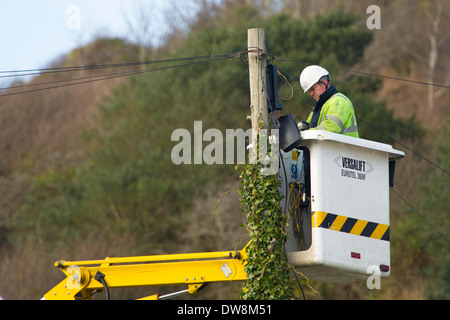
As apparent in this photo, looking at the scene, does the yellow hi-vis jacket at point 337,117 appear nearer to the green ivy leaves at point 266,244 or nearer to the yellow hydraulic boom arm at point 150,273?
the green ivy leaves at point 266,244

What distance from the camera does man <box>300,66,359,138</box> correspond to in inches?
348

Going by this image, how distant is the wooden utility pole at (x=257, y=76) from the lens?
9203mm

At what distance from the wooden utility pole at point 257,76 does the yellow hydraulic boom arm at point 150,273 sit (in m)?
1.65

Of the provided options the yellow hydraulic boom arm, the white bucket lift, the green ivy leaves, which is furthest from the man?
the yellow hydraulic boom arm

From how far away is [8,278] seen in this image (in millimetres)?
26344

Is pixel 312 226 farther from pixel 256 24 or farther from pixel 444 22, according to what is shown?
pixel 444 22

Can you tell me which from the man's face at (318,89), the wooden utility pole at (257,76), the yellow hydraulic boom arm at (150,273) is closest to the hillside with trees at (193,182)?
the wooden utility pole at (257,76)

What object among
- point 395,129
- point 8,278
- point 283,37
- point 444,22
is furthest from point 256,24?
point 444,22

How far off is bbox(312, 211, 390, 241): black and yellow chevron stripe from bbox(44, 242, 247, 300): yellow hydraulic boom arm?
991 mm

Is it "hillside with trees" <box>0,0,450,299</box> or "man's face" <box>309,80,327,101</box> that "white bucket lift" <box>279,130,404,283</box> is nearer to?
"man's face" <box>309,80,327,101</box>

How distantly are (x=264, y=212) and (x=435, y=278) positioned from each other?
58.7 feet

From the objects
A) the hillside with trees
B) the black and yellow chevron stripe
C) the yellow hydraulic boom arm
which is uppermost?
the hillside with trees

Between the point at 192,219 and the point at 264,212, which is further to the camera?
the point at 192,219

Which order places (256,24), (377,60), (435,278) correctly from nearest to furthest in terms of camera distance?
(435,278) → (256,24) → (377,60)
